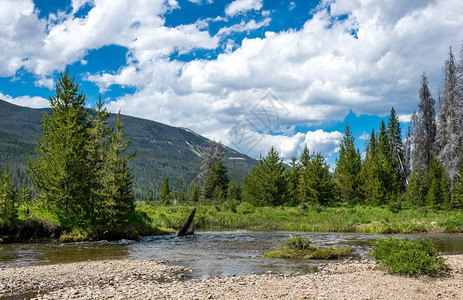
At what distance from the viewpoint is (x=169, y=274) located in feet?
46.1

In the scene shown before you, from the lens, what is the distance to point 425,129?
68000mm

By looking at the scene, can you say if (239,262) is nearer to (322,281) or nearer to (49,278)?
(322,281)

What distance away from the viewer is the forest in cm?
2784

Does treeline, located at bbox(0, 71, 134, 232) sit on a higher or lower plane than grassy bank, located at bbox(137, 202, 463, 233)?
higher

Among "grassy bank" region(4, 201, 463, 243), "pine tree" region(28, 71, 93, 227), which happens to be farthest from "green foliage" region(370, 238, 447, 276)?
"pine tree" region(28, 71, 93, 227)

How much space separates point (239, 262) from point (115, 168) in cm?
1557

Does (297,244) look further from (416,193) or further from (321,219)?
(416,193)

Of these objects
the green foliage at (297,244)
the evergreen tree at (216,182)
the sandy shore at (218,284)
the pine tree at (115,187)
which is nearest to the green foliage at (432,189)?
the green foliage at (297,244)

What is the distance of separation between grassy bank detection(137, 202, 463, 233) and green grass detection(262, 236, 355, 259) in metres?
16.3

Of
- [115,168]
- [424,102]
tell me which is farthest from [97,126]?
[424,102]

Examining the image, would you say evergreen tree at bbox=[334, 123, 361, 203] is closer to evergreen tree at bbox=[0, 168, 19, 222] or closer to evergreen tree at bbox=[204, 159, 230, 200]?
evergreen tree at bbox=[204, 159, 230, 200]

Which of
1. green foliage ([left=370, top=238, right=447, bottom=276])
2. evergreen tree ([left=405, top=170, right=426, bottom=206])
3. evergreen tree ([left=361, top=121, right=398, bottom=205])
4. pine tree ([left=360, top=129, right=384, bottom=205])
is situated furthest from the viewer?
evergreen tree ([left=361, top=121, right=398, bottom=205])

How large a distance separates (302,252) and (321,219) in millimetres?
24386

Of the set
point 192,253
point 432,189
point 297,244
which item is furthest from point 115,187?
point 432,189
